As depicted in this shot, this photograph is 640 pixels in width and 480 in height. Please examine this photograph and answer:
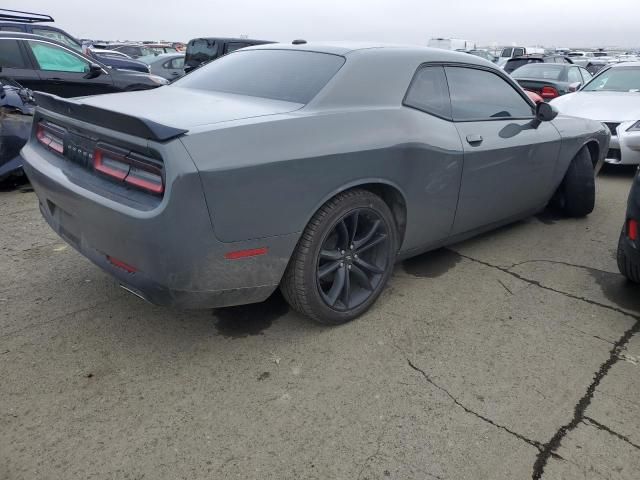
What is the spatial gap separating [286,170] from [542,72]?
10.5 meters

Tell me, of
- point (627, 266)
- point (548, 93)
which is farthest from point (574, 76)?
point (627, 266)

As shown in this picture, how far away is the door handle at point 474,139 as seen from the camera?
3.22m

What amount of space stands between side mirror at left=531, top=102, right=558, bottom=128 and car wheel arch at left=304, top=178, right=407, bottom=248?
1566 millimetres

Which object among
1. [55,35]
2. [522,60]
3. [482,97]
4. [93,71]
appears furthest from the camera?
[522,60]

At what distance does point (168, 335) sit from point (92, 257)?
0.57m

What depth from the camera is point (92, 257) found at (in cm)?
249

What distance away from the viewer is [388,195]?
293cm

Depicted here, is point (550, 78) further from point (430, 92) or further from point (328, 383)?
point (328, 383)

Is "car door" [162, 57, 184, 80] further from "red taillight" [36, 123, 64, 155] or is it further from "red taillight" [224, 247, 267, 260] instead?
"red taillight" [224, 247, 267, 260]

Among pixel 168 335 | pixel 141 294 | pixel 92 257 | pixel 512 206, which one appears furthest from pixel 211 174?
pixel 512 206

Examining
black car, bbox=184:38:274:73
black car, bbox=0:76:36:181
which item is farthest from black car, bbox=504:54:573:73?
black car, bbox=0:76:36:181

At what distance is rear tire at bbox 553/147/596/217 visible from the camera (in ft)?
14.5

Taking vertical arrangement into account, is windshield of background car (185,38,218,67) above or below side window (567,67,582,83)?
above

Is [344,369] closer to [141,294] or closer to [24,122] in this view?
[141,294]
